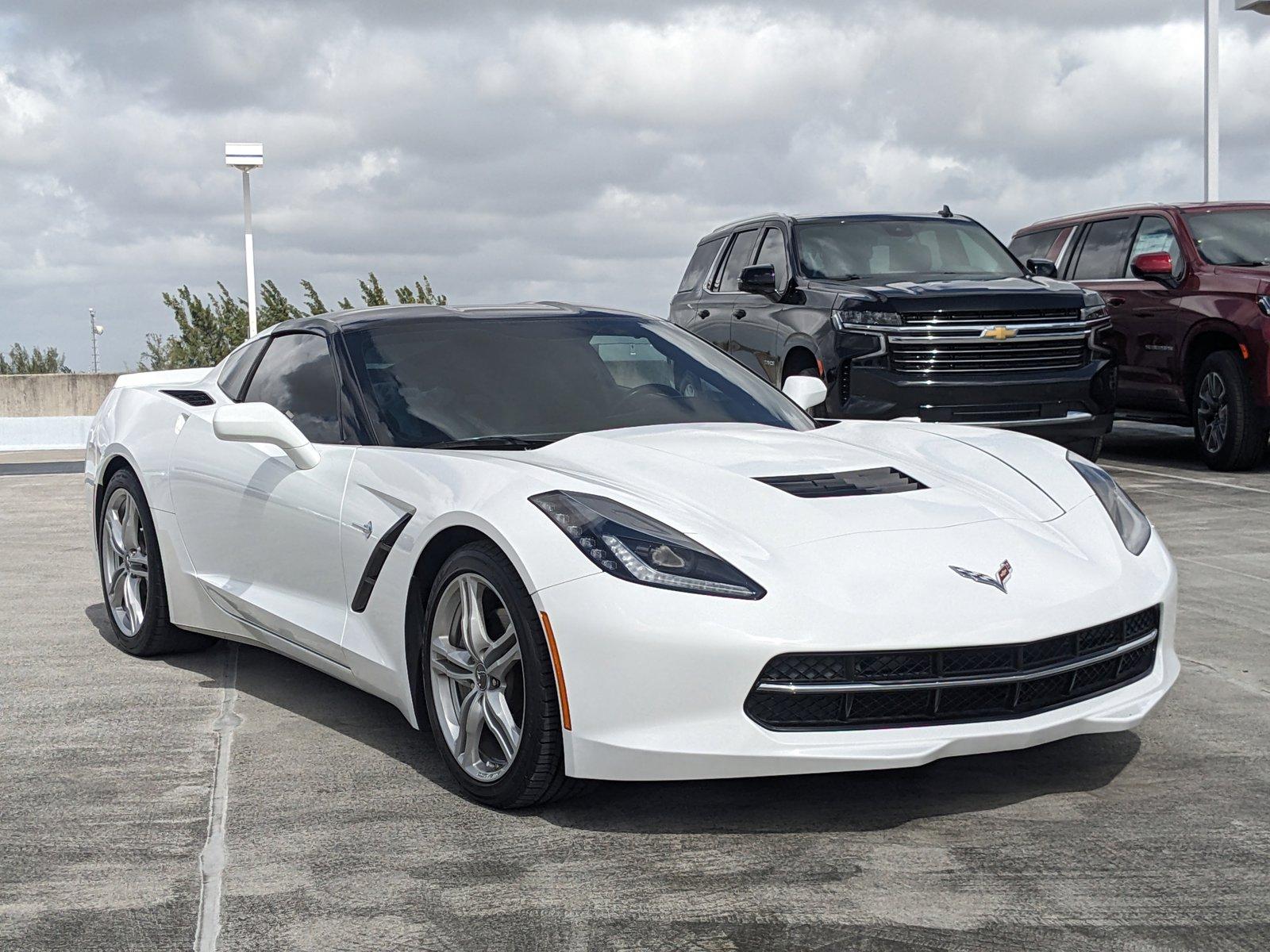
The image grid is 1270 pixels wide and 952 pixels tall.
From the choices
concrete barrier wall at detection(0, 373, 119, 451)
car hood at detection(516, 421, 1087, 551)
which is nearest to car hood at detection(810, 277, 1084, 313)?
car hood at detection(516, 421, 1087, 551)

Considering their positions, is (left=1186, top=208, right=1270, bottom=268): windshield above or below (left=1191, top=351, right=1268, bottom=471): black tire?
above

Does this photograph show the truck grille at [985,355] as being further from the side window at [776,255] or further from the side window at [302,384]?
the side window at [302,384]

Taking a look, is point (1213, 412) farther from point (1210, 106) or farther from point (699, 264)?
point (1210, 106)

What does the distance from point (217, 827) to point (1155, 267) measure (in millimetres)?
9080

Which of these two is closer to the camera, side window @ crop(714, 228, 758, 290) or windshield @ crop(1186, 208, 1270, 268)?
windshield @ crop(1186, 208, 1270, 268)

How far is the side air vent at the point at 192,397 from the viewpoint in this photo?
5762 mm

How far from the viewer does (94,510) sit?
20.6 feet

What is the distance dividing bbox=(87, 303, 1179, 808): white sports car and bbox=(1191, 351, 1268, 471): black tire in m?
6.29

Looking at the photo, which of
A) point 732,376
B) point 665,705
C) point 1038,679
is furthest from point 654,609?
point 732,376

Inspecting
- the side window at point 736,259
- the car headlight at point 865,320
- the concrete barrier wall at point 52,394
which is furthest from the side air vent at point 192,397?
the concrete barrier wall at point 52,394

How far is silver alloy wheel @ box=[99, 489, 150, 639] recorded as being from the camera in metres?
5.81

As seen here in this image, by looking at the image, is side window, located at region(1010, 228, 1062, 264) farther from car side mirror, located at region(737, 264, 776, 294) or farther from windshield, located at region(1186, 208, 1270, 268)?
car side mirror, located at region(737, 264, 776, 294)

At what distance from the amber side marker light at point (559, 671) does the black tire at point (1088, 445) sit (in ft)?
22.5

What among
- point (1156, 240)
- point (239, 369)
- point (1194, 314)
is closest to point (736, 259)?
point (1156, 240)
